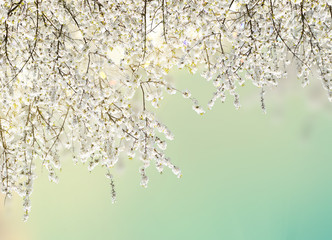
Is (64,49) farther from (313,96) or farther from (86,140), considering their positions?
(313,96)

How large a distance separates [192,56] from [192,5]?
0.74 meters

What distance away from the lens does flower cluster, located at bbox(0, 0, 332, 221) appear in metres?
4.49

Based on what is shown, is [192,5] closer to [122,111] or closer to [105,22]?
[105,22]

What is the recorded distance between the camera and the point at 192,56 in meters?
5.04

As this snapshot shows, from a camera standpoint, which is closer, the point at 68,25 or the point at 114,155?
the point at 114,155

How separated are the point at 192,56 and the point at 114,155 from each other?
65.8 inches

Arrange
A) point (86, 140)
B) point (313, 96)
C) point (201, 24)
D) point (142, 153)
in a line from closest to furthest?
1. point (142, 153)
2. point (201, 24)
3. point (86, 140)
4. point (313, 96)

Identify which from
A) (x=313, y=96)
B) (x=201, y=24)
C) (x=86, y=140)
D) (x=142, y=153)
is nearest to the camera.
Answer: (x=142, y=153)

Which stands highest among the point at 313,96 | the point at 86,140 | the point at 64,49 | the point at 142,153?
the point at 313,96

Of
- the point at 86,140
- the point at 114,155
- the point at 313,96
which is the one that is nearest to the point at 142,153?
the point at 114,155

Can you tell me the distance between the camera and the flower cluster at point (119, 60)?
4.49m

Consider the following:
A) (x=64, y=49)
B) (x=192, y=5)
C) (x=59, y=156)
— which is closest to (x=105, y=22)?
(x=64, y=49)

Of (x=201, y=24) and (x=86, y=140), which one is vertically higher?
(x=201, y=24)

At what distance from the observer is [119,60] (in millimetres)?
4656
